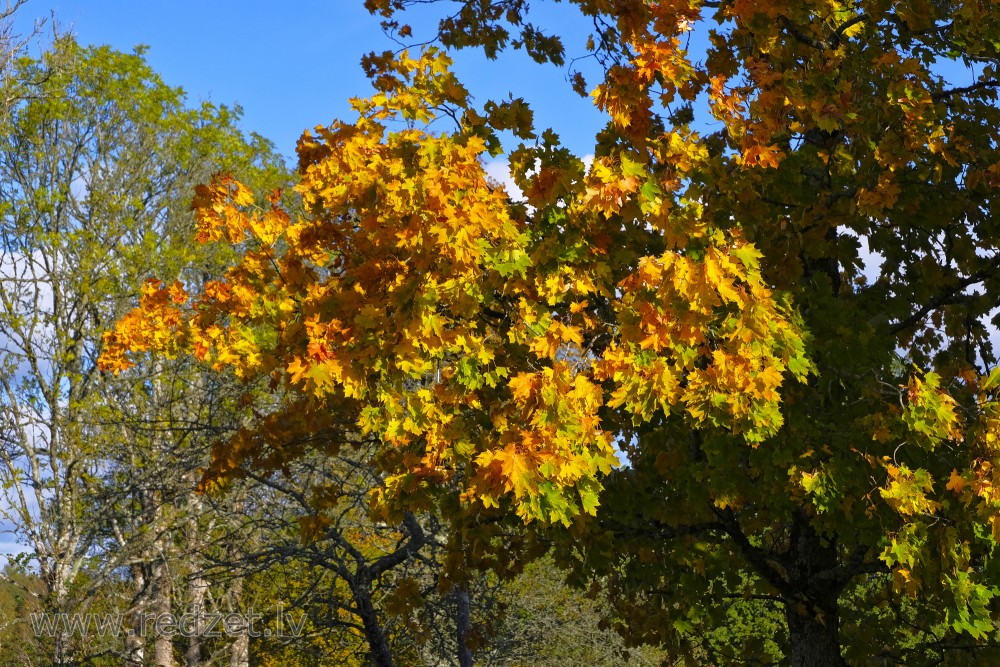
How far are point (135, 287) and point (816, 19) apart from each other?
12.9 metres

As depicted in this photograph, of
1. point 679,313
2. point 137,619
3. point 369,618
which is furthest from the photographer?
point 137,619

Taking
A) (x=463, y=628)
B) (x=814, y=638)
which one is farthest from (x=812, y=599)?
(x=463, y=628)

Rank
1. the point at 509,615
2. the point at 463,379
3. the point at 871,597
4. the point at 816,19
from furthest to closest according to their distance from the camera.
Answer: the point at 509,615
the point at 871,597
the point at 816,19
the point at 463,379

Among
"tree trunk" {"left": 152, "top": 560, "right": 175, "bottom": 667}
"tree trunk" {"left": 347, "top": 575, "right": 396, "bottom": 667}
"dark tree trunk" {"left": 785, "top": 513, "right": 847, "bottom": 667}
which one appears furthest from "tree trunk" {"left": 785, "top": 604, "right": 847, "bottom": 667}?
"tree trunk" {"left": 152, "top": 560, "right": 175, "bottom": 667}

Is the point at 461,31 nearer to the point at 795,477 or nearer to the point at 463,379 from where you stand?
the point at 463,379

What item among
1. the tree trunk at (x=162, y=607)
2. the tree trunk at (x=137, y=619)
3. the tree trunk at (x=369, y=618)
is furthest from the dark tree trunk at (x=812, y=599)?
the tree trunk at (x=137, y=619)

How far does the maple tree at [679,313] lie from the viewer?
18.2 ft

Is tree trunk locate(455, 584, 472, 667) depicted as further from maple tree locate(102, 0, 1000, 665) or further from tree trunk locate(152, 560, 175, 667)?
tree trunk locate(152, 560, 175, 667)

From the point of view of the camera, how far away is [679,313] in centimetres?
548

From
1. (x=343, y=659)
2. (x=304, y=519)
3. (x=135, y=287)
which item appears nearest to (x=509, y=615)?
(x=343, y=659)

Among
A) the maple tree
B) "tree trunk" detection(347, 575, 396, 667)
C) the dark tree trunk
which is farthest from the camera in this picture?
"tree trunk" detection(347, 575, 396, 667)

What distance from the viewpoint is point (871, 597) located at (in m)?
9.99

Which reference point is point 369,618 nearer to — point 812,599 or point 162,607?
point 812,599

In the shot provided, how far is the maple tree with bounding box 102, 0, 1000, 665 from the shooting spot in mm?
5535
